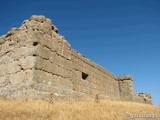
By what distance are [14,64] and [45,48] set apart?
1739 mm

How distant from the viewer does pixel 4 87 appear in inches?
303

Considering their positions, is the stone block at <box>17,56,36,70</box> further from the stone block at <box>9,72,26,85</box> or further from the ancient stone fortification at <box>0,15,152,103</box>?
the stone block at <box>9,72,26,85</box>

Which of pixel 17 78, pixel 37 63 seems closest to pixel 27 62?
pixel 37 63

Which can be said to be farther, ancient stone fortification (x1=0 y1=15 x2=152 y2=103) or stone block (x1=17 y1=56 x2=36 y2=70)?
stone block (x1=17 y1=56 x2=36 y2=70)

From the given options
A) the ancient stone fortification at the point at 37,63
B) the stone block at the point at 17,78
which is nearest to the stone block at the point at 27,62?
the ancient stone fortification at the point at 37,63

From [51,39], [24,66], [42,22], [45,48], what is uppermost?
[42,22]

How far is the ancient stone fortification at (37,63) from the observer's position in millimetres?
7043

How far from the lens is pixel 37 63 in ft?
24.0

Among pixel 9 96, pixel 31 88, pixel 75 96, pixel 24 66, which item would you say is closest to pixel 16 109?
pixel 31 88

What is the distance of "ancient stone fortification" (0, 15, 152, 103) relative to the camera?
704cm

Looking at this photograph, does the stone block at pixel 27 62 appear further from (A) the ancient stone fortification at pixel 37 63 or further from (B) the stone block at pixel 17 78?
(B) the stone block at pixel 17 78

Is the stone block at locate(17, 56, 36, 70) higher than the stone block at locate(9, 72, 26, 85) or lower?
higher

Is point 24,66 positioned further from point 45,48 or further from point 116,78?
point 116,78

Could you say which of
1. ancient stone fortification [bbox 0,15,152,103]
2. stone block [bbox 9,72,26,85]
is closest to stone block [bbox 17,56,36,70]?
ancient stone fortification [bbox 0,15,152,103]
